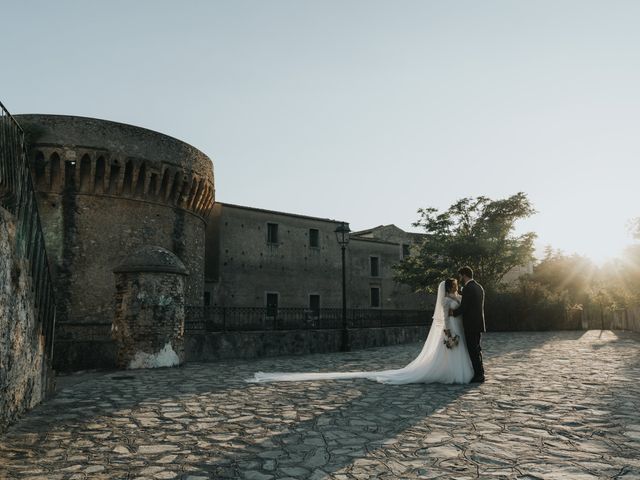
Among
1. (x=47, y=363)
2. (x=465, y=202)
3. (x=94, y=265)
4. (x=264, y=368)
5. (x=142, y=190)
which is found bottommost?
(x=264, y=368)

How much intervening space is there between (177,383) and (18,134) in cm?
507

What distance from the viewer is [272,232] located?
30469mm

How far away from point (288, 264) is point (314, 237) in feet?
10.2

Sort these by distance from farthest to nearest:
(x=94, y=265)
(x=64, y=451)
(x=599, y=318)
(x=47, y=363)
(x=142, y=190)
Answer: (x=599, y=318)
(x=142, y=190)
(x=94, y=265)
(x=47, y=363)
(x=64, y=451)

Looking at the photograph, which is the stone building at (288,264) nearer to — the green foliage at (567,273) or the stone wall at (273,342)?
the stone wall at (273,342)

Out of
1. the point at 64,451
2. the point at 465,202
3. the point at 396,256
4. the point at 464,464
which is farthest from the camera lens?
the point at 396,256

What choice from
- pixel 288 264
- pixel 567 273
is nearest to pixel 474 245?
pixel 288 264

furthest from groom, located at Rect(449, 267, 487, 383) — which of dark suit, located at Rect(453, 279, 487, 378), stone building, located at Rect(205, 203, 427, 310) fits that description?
stone building, located at Rect(205, 203, 427, 310)

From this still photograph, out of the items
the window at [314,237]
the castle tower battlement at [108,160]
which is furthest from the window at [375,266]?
the castle tower battlement at [108,160]

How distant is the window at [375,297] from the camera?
35281 mm

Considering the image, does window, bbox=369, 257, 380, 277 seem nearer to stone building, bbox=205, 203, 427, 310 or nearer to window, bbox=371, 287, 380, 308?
stone building, bbox=205, 203, 427, 310

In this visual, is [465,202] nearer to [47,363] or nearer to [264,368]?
[264,368]

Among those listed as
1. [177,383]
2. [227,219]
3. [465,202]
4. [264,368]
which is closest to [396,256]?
[465,202]

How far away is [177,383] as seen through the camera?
348 inches
